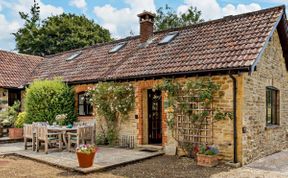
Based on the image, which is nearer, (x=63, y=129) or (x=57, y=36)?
(x=63, y=129)

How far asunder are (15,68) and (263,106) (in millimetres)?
15472

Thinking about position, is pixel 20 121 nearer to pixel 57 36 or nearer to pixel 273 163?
pixel 273 163

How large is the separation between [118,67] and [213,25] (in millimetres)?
4553

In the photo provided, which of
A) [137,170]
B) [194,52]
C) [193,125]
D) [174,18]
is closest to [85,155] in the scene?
[137,170]

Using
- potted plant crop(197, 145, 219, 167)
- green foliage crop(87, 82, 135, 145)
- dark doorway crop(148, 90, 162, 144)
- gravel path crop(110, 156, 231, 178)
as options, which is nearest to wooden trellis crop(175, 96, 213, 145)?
potted plant crop(197, 145, 219, 167)

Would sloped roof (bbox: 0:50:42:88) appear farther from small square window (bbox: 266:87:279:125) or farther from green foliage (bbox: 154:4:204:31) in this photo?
green foliage (bbox: 154:4:204:31)

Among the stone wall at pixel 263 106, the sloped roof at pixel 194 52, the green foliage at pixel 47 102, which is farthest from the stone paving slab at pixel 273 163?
the green foliage at pixel 47 102

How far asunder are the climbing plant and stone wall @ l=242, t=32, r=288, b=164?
945 millimetres

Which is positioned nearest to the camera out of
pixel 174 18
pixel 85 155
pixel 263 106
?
pixel 85 155

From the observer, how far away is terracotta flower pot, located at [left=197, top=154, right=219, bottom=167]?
8.86 meters

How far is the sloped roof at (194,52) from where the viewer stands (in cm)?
977

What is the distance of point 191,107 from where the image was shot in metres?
10.0

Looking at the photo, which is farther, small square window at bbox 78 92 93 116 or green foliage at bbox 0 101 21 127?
green foliage at bbox 0 101 21 127

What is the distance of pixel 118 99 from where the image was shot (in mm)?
12312
